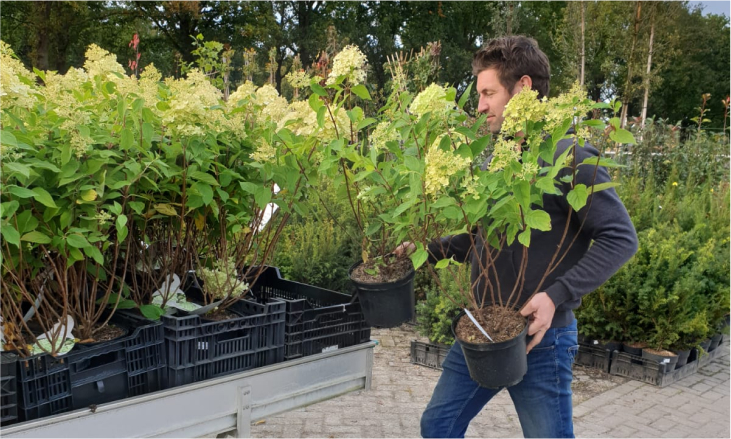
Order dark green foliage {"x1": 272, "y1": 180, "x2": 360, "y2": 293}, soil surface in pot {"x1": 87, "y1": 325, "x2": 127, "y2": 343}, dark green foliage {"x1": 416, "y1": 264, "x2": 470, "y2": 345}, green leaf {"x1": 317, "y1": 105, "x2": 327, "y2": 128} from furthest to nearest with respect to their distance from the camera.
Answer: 1. dark green foliage {"x1": 272, "y1": 180, "x2": 360, "y2": 293}
2. dark green foliage {"x1": 416, "y1": 264, "x2": 470, "y2": 345}
3. soil surface in pot {"x1": 87, "y1": 325, "x2": 127, "y2": 343}
4. green leaf {"x1": 317, "y1": 105, "x2": 327, "y2": 128}

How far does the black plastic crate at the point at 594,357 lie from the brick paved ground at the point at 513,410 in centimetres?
11

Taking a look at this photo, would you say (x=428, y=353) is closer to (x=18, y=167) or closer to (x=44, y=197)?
(x=44, y=197)

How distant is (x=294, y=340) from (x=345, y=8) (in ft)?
96.5

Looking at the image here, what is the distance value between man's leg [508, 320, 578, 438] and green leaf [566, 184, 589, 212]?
0.56m

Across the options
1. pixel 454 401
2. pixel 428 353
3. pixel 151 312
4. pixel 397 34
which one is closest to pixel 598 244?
pixel 454 401

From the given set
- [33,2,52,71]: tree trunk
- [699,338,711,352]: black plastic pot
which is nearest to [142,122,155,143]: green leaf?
[699,338,711,352]: black plastic pot

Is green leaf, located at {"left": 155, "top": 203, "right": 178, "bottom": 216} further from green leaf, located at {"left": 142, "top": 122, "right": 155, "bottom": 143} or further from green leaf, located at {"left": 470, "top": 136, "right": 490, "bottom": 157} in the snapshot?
green leaf, located at {"left": 470, "top": 136, "right": 490, "bottom": 157}

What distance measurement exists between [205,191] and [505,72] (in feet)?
4.06

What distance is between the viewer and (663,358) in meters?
4.68

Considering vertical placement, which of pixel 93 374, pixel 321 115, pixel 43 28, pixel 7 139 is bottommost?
pixel 93 374

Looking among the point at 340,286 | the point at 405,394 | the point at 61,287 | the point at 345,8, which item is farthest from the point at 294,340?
the point at 345,8

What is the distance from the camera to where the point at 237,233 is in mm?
3031

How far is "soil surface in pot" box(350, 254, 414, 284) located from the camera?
2.66 meters

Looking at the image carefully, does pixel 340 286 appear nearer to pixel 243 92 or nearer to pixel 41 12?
pixel 243 92
